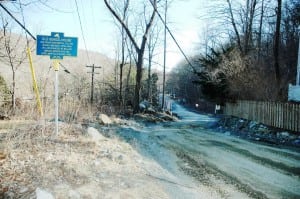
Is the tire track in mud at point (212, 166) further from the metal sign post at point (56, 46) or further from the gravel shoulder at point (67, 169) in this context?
the metal sign post at point (56, 46)

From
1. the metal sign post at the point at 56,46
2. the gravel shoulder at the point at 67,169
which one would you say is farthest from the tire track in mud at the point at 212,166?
the metal sign post at the point at 56,46

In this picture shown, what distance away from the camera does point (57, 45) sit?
1048cm

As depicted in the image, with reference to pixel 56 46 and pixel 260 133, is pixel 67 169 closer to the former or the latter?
pixel 56 46

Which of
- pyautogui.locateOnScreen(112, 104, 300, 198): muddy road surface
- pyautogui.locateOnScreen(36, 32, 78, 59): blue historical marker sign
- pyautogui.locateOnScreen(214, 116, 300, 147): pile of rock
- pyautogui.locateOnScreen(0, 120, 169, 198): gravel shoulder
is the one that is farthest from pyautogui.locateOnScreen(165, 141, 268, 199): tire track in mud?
pyautogui.locateOnScreen(214, 116, 300, 147): pile of rock

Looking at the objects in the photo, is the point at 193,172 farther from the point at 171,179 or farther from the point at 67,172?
the point at 67,172

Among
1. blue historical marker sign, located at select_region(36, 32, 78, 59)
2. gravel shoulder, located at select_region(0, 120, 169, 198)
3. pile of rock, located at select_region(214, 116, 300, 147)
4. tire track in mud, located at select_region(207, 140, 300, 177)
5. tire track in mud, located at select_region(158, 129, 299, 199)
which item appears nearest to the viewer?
gravel shoulder, located at select_region(0, 120, 169, 198)

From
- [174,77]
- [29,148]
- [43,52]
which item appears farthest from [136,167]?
[174,77]

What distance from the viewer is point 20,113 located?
12.1 metres

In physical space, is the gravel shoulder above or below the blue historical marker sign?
below

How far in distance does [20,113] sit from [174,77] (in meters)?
105

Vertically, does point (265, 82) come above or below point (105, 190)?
above

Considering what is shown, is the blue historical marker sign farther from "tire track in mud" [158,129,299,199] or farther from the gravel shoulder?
"tire track in mud" [158,129,299,199]

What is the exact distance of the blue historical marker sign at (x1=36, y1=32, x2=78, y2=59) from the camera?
1036 cm

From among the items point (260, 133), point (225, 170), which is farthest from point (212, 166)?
point (260, 133)
